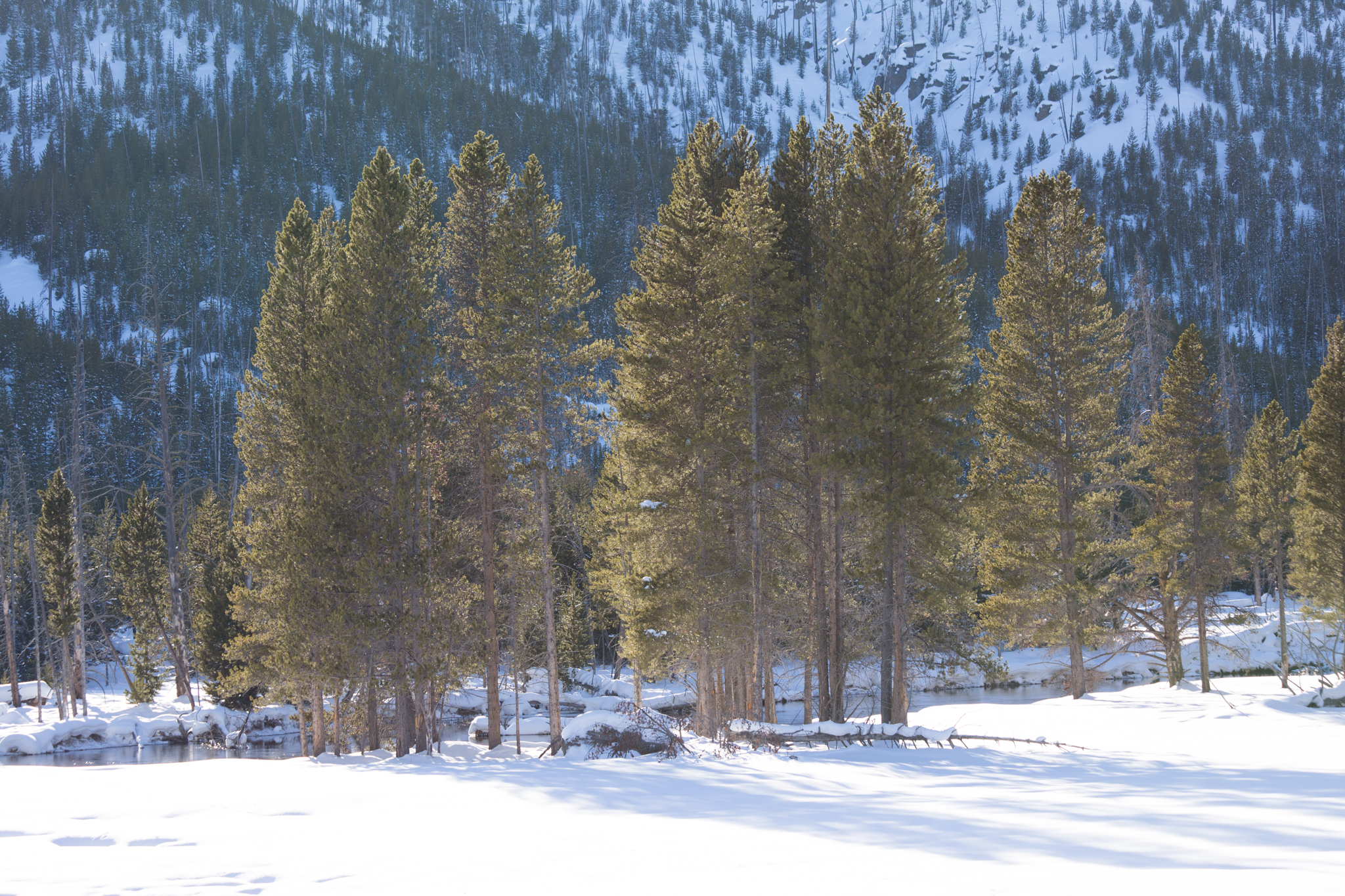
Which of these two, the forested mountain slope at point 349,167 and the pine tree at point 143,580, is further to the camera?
the forested mountain slope at point 349,167

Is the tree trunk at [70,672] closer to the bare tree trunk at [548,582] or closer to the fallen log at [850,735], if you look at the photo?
the bare tree trunk at [548,582]

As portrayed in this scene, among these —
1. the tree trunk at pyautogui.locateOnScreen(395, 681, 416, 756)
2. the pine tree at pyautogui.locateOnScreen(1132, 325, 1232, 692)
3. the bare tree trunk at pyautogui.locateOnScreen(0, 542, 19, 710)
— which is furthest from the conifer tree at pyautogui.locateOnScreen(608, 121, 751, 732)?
the bare tree trunk at pyautogui.locateOnScreen(0, 542, 19, 710)

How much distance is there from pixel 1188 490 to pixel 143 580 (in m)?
43.5

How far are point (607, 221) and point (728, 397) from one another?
113622 mm

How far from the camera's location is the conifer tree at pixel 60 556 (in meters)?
30.8

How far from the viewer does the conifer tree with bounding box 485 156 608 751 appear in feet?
54.3

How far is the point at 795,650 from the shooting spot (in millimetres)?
19391

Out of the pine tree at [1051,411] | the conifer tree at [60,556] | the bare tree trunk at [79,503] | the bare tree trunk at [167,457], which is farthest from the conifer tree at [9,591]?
the pine tree at [1051,411]

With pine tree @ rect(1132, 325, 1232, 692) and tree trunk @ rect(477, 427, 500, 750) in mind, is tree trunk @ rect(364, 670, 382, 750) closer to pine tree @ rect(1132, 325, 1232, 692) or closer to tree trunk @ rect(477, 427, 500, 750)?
tree trunk @ rect(477, 427, 500, 750)

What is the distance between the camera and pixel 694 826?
20.0 ft

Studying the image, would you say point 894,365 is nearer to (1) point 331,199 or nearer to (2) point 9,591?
(2) point 9,591

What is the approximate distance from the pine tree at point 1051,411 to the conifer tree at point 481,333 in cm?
1349

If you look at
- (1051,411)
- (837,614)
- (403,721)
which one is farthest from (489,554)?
(1051,411)

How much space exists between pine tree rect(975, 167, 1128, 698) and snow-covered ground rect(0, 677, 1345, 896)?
372 inches
